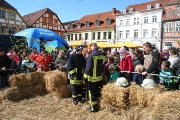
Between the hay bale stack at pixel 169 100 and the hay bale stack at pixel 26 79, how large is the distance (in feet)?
15.6

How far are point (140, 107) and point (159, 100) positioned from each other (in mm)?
743

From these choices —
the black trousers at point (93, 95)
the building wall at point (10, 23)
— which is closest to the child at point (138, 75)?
the black trousers at point (93, 95)

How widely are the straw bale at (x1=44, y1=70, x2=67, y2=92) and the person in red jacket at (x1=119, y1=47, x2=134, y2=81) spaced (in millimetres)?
2193

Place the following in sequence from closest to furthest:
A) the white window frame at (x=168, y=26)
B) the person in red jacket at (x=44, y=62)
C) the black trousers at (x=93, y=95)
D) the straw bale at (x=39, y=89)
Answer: the black trousers at (x=93, y=95)
the straw bale at (x=39, y=89)
the person in red jacket at (x=44, y=62)
the white window frame at (x=168, y=26)

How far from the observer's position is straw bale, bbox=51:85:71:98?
705cm

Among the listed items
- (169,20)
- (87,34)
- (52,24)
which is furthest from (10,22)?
(169,20)

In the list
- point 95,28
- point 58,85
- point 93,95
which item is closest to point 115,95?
point 93,95

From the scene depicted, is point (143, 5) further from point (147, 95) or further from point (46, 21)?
point (147, 95)

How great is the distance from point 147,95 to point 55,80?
3484 millimetres

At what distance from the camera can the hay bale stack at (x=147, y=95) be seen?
4.68 meters

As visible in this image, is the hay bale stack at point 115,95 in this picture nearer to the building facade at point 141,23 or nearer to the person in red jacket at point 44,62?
the person in red jacket at point 44,62

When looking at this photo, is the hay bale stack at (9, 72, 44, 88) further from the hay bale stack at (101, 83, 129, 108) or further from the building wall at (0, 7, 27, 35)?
the building wall at (0, 7, 27, 35)

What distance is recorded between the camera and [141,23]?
38062mm

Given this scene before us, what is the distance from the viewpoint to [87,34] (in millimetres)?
47625
